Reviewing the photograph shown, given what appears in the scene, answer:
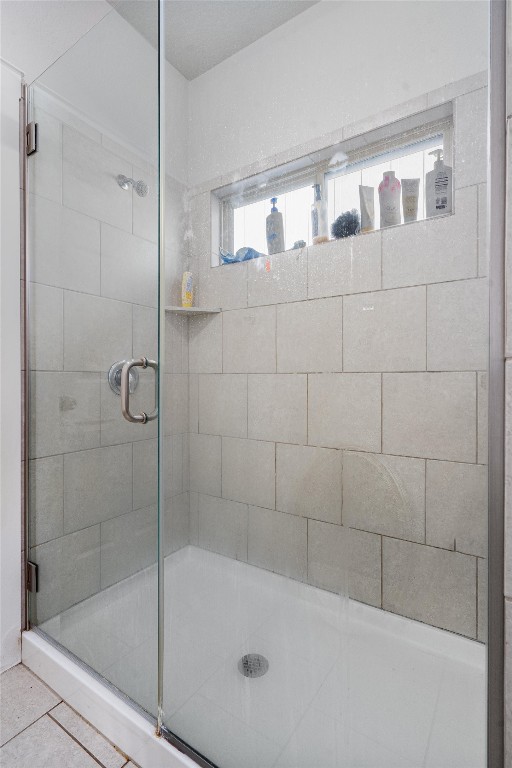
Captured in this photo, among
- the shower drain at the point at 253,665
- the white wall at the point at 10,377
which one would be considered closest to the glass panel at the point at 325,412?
the shower drain at the point at 253,665

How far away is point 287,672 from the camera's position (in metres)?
0.90

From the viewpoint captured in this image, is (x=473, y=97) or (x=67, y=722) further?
(x=67, y=722)

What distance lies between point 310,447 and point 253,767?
71cm

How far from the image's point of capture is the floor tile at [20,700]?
3.30 feet

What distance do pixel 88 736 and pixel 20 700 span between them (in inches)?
10.4

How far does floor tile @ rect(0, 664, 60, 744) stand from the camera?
100 centimetres

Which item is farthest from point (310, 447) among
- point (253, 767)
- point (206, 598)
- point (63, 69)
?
point (63, 69)

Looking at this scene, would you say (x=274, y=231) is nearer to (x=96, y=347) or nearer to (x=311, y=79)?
(x=311, y=79)

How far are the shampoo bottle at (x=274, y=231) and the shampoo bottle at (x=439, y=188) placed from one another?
376 millimetres

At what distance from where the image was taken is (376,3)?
1039 millimetres

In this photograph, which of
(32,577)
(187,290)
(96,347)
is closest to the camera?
(187,290)

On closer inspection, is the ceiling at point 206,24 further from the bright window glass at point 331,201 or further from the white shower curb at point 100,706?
the white shower curb at point 100,706

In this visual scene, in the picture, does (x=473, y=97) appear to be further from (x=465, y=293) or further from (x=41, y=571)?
(x=41, y=571)

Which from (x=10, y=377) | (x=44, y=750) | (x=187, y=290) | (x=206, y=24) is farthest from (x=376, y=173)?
(x=44, y=750)
